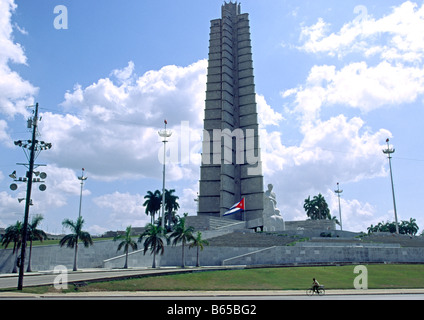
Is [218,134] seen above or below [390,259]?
above

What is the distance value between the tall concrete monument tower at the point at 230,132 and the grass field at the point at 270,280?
42.1 metres

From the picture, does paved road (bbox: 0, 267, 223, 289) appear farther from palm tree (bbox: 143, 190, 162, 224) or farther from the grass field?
palm tree (bbox: 143, 190, 162, 224)

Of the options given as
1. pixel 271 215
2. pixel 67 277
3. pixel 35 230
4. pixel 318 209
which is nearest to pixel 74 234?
pixel 35 230

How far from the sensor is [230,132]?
81750 millimetres

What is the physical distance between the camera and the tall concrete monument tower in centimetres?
7819

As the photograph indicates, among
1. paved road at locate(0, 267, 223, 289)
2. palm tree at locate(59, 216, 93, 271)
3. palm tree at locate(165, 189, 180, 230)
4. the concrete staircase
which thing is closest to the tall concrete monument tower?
palm tree at locate(165, 189, 180, 230)

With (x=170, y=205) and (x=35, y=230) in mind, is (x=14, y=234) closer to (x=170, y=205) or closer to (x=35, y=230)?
(x=35, y=230)

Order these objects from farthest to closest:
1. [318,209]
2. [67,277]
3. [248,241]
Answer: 1. [318,209]
2. [248,241]
3. [67,277]

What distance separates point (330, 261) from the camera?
41.1 meters

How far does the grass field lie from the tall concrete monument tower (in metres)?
42.1

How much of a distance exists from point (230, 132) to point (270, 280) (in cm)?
5523
